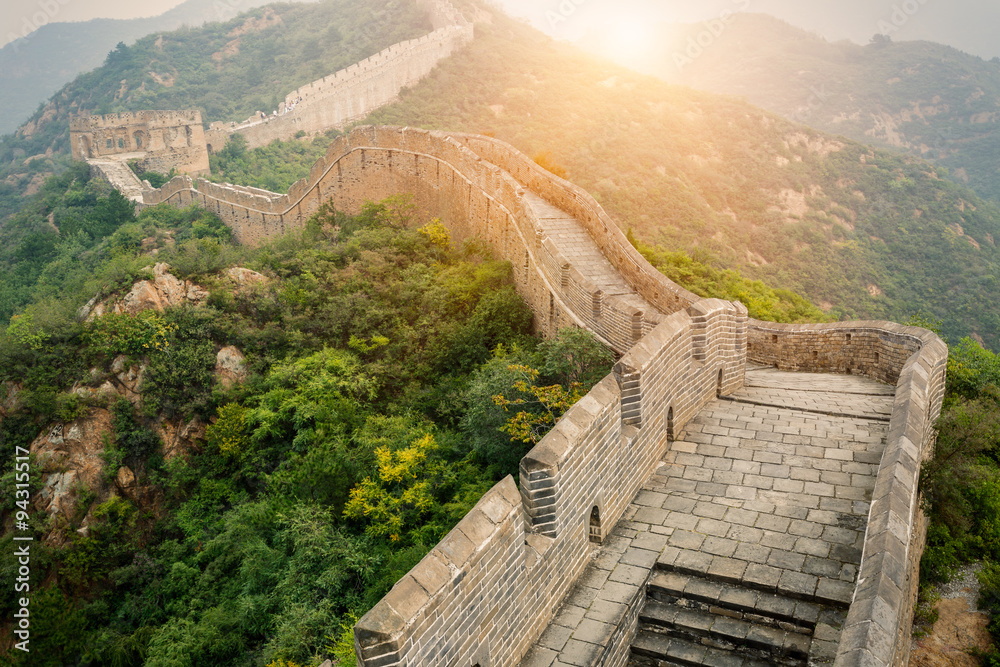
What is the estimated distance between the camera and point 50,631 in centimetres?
A: 984

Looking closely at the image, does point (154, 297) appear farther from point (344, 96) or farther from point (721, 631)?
point (344, 96)

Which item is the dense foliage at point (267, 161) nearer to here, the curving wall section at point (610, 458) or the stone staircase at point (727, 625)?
the curving wall section at point (610, 458)

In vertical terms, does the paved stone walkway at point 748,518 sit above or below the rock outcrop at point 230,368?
above

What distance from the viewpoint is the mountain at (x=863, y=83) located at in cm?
4606

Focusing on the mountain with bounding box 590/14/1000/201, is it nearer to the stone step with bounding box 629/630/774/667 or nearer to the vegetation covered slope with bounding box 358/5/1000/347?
the vegetation covered slope with bounding box 358/5/1000/347

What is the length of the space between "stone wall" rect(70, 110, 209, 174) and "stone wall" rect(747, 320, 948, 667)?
114 feet

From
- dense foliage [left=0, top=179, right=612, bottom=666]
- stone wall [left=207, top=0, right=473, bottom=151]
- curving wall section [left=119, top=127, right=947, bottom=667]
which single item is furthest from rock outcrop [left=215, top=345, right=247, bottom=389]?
stone wall [left=207, top=0, right=473, bottom=151]

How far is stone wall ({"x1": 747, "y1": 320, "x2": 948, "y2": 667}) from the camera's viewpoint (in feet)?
10.1

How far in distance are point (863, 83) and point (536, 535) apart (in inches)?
2469

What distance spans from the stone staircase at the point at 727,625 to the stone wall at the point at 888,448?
47cm

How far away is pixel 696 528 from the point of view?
5020mm

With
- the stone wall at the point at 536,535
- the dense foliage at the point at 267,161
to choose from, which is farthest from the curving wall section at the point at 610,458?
the dense foliage at the point at 267,161

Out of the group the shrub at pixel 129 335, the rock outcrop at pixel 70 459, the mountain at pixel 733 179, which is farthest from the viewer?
the mountain at pixel 733 179

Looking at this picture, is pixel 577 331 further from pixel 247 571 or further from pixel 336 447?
pixel 247 571
